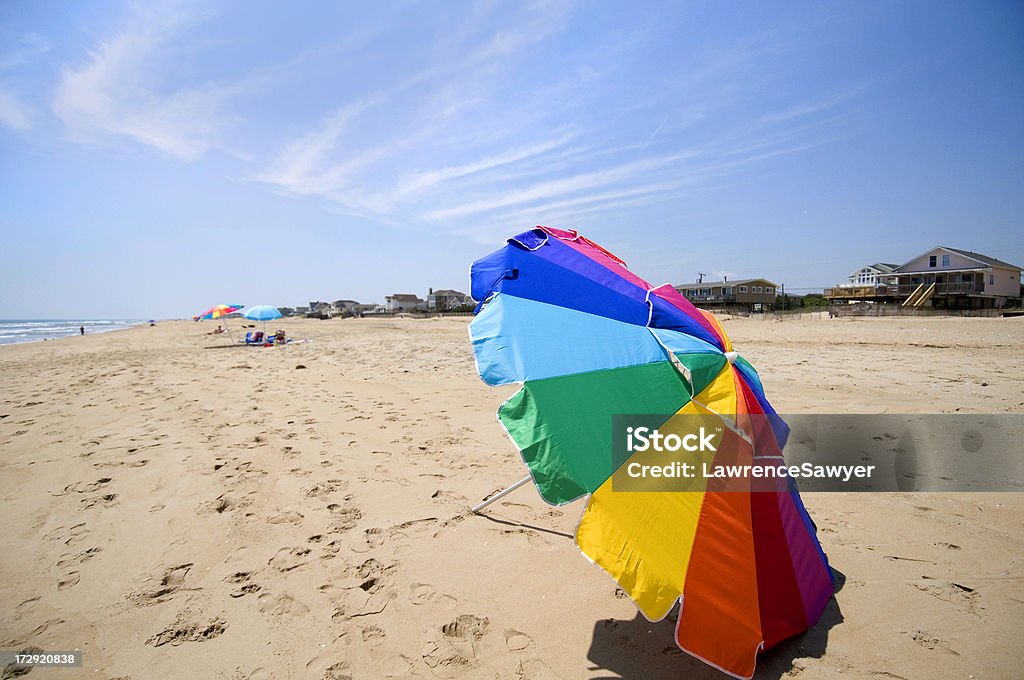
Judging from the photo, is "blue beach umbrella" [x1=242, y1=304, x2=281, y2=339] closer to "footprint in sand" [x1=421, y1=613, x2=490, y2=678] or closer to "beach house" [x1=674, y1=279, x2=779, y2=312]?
"footprint in sand" [x1=421, y1=613, x2=490, y2=678]

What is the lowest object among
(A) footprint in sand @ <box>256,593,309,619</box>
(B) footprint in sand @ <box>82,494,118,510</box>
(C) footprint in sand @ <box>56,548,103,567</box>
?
(A) footprint in sand @ <box>256,593,309,619</box>

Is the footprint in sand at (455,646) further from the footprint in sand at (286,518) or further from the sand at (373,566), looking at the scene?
the footprint in sand at (286,518)

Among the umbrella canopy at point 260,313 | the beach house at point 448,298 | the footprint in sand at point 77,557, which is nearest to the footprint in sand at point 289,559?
the footprint in sand at point 77,557

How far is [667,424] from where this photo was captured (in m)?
2.06

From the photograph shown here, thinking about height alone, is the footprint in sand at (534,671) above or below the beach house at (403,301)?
below

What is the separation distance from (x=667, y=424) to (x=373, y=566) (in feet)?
7.65

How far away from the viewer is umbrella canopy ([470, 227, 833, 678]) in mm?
1881

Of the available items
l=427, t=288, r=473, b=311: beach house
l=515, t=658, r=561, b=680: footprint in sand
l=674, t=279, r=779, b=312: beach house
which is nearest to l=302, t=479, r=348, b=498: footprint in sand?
l=515, t=658, r=561, b=680: footprint in sand

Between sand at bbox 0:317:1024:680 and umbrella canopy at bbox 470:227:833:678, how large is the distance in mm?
540

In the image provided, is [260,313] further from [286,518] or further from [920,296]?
[920,296]

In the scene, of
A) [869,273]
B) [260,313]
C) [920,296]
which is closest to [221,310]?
[260,313]

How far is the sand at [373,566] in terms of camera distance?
7.65 feet

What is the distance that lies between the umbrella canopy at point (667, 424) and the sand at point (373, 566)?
54 centimetres

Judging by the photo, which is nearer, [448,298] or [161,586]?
[161,586]
